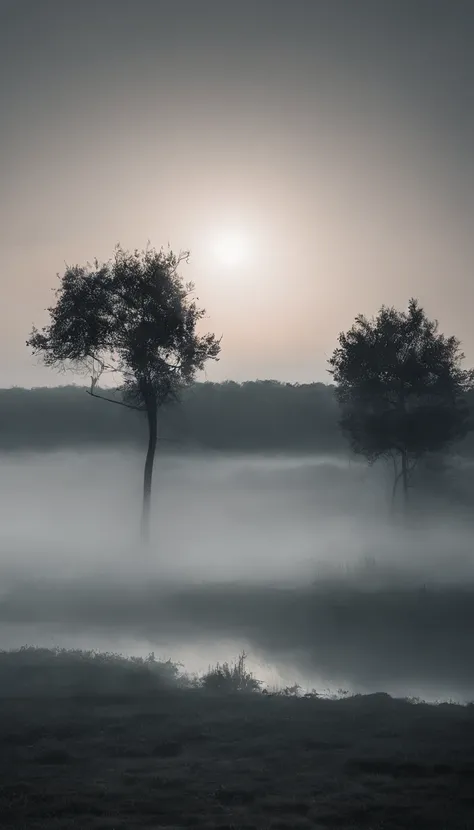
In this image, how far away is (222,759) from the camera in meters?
12.6

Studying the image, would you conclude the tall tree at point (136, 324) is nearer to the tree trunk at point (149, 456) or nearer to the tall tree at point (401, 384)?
the tree trunk at point (149, 456)

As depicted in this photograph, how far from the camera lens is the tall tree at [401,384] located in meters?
50.5

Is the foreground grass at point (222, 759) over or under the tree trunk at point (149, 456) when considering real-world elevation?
under

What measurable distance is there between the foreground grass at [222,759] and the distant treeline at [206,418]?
10123 centimetres

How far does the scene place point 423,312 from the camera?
52.9 m

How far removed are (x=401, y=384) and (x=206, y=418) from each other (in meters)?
78.2

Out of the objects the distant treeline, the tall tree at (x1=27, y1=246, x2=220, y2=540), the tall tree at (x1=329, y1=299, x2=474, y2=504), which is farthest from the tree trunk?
the distant treeline

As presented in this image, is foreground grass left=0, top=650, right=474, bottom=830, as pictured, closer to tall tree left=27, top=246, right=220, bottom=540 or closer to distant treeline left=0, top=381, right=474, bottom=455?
tall tree left=27, top=246, right=220, bottom=540

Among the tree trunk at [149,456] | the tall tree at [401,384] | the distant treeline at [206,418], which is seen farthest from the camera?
the distant treeline at [206,418]

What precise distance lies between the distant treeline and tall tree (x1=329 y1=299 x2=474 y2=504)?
211 feet

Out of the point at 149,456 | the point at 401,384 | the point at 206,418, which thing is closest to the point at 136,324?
the point at 149,456

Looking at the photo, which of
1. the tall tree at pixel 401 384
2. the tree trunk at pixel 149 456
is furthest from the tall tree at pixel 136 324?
the tall tree at pixel 401 384

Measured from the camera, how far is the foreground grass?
34.1 ft

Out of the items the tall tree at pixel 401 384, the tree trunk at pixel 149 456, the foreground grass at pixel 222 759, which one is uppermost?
the tall tree at pixel 401 384
